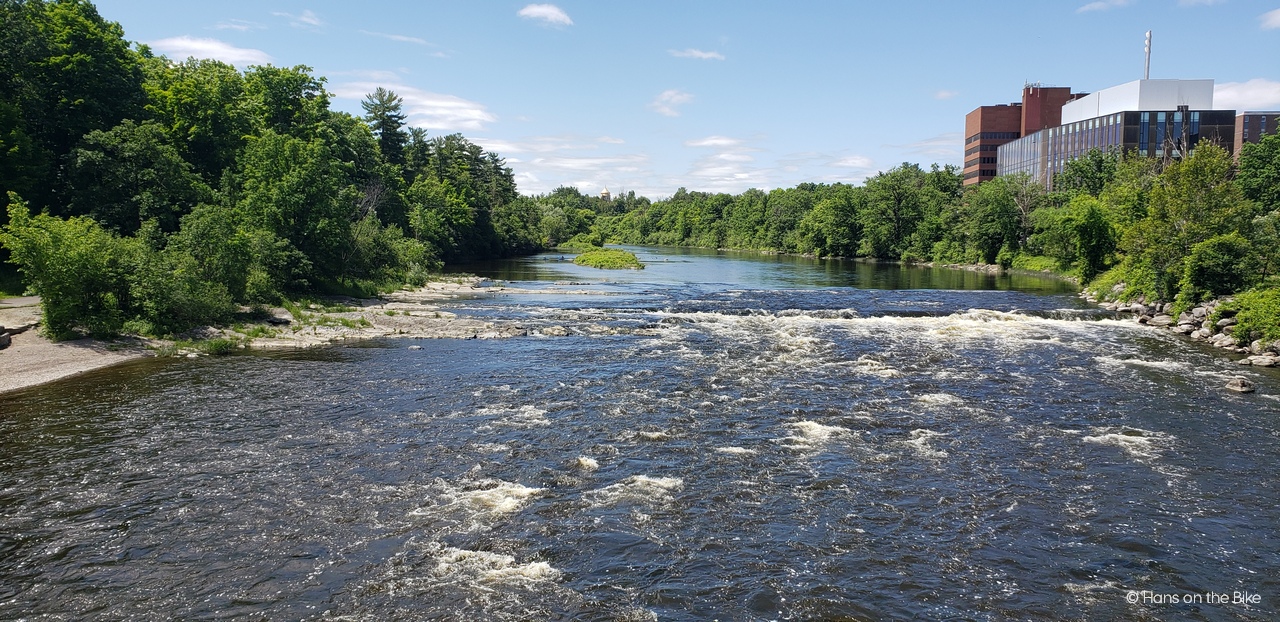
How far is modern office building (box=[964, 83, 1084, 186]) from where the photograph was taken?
156875 millimetres

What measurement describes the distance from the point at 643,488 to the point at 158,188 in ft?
139

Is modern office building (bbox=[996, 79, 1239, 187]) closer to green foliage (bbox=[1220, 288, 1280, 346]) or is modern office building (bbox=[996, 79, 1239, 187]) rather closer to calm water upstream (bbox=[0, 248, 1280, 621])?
green foliage (bbox=[1220, 288, 1280, 346])

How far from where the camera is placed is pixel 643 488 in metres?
16.8

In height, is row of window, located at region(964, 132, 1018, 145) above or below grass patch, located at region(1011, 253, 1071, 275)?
above

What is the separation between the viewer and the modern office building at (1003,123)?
157 m

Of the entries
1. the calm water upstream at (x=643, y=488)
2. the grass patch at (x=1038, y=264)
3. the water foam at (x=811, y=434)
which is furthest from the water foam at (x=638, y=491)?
the grass patch at (x=1038, y=264)

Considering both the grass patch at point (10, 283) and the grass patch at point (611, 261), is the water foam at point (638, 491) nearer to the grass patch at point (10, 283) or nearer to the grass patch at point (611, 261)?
the grass patch at point (10, 283)

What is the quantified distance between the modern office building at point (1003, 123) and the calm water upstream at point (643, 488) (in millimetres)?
148491

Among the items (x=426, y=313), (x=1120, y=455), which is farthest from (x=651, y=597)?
(x=426, y=313)

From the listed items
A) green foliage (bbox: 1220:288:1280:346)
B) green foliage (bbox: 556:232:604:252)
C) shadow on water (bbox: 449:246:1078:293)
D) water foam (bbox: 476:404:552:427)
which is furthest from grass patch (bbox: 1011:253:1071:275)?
green foliage (bbox: 556:232:604:252)

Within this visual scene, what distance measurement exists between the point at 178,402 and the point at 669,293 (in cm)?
3976

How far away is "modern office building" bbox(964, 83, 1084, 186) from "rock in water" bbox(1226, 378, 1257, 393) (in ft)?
497

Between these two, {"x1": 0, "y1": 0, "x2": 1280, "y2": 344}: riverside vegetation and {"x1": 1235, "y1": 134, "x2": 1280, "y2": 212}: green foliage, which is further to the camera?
{"x1": 1235, "y1": 134, "x2": 1280, "y2": 212}: green foliage

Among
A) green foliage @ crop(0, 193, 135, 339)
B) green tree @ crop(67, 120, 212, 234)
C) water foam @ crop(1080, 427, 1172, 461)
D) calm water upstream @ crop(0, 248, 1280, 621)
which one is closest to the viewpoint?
calm water upstream @ crop(0, 248, 1280, 621)
